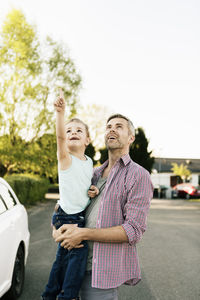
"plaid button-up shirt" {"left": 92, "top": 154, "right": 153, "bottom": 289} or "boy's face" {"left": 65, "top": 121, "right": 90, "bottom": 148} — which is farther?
"boy's face" {"left": 65, "top": 121, "right": 90, "bottom": 148}

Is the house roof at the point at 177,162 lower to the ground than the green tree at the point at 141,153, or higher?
lower

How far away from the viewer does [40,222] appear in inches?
516

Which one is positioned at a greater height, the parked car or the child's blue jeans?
the child's blue jeans

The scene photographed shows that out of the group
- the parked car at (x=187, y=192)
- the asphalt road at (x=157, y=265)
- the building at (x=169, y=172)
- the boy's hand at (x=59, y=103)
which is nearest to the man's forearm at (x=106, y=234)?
the boy's hand at (x=59, y=103)

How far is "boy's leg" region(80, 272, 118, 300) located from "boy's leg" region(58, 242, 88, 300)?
5 centimetres

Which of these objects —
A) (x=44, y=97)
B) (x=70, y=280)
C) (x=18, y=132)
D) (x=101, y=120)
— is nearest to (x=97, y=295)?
(x=70, y=280)

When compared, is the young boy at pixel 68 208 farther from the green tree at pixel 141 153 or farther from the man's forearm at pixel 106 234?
the green tree at pixel 141 153

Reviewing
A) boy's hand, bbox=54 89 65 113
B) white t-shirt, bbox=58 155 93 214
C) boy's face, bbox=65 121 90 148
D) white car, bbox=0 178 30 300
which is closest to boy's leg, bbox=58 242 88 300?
white t-shirt, bbox=58 155 93 214

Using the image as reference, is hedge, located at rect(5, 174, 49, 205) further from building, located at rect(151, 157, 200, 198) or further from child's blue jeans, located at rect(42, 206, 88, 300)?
building, located at rect(151, 157, 200, 198)

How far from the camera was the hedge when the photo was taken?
1679 centimetres

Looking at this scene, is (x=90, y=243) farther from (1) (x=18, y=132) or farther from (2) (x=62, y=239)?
(1) (x=18, y=132)

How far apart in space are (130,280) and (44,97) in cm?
2199

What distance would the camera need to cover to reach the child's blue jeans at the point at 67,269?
2395 millimetres

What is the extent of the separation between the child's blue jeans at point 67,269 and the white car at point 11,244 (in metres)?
1.58
